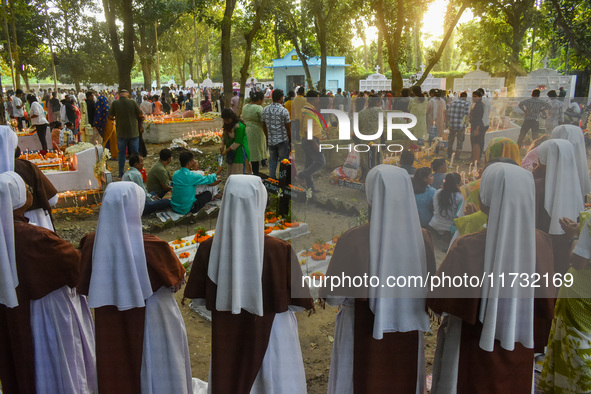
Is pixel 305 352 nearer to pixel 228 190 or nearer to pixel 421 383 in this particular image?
pixel 421 383

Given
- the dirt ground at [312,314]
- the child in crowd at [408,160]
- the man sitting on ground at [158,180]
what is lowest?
the dirt ground at [312,314]

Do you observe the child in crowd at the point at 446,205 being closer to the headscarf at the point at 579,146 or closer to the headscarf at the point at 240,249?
the headscarf at the point at 579,146

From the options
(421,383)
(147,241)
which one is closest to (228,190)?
(147,241)

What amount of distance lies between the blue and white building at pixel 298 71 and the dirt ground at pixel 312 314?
24.2m

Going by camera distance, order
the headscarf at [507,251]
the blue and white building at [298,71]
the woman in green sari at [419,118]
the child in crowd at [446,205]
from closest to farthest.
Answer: the headscarf at [507,251] < the child in crowd at [446,205] < the woman in green sari at [419,118] < the blue and white building at [298,71]

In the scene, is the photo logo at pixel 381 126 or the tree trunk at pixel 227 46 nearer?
the photo logo at pixel 381 126

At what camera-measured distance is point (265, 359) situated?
8.69ft

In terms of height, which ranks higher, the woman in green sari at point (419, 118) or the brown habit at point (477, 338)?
the woman in green sari at point (419, 118)

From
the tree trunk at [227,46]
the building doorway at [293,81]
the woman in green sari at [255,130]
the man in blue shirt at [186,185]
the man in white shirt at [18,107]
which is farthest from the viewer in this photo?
the building doorway at [293,81]

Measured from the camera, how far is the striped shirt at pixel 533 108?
440cm

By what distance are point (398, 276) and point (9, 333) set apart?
2398 mm

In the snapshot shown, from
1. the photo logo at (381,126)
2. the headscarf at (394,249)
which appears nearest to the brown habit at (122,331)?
the headscarf at (394,249)

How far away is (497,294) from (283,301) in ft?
3.68

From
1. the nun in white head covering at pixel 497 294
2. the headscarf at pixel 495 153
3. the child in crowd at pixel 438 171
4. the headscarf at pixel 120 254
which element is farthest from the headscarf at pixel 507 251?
the headscarf at pixel 120 254
